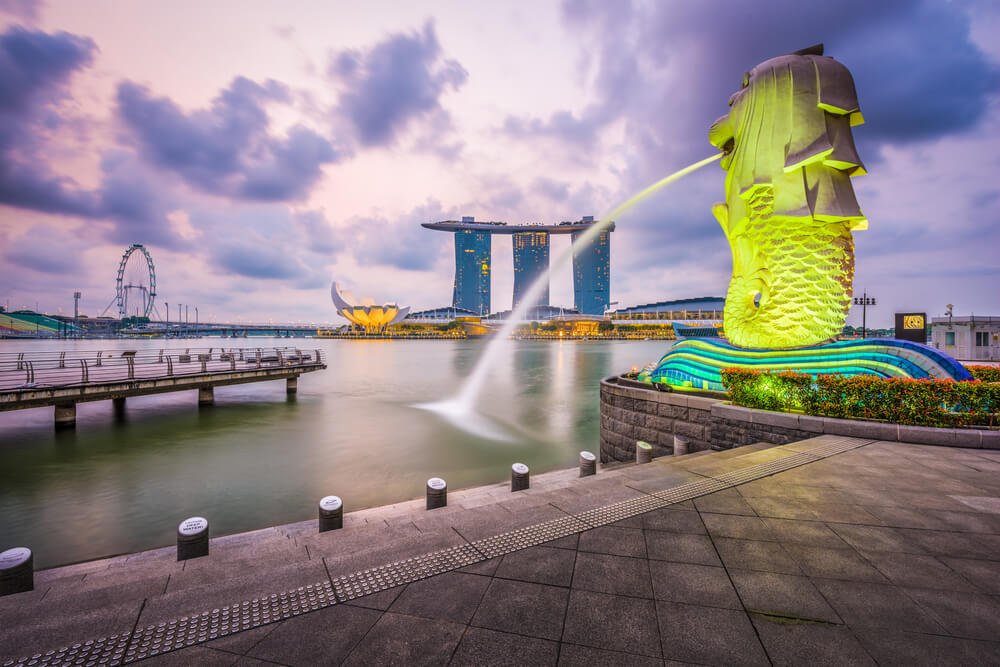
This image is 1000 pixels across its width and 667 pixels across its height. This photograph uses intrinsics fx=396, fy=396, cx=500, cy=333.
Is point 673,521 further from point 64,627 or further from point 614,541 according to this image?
point 64,627

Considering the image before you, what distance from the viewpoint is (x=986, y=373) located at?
31.9 feet

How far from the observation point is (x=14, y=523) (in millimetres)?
8609

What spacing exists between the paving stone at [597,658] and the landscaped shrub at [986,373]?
12.6 m

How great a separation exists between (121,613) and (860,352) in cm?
1425

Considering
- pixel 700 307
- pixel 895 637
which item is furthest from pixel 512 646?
pixel 700 307

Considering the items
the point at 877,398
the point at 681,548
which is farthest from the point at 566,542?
the point at 877,398

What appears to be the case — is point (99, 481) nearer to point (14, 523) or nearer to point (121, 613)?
point (14, 523)

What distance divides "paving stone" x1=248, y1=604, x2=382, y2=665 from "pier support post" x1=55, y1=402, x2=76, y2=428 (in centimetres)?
2107

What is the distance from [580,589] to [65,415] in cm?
2294

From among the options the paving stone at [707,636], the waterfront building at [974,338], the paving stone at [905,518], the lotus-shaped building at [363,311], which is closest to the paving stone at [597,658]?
the paving stone at [707,636]

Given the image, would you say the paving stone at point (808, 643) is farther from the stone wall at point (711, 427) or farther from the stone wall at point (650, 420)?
the stone wall at point (650, 420)

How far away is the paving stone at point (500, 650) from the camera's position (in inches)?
96.0

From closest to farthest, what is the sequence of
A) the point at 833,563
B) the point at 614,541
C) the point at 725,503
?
1. the point at 833,563
2. the point at 614,541
3. the point at 725,503

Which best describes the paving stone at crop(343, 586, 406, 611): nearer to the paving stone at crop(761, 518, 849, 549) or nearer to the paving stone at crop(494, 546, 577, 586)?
the paving stone at crop(494, 546, 577, 586)
